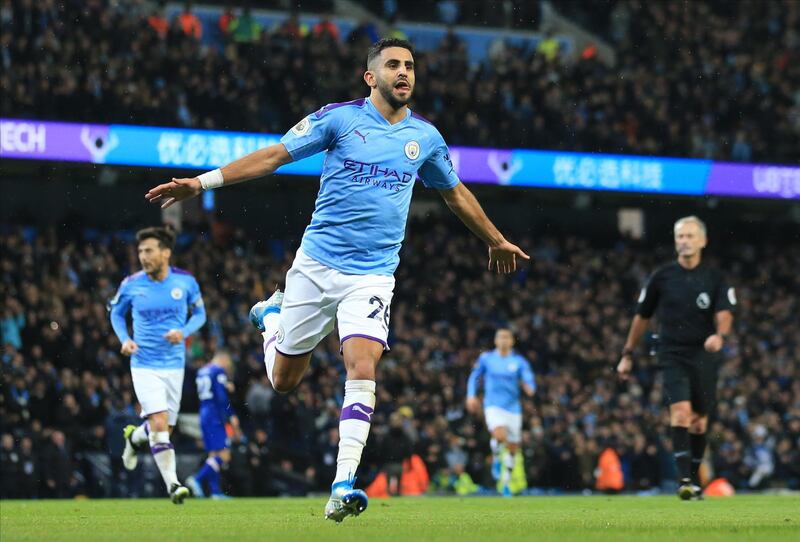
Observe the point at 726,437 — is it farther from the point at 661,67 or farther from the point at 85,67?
the point at 85,67

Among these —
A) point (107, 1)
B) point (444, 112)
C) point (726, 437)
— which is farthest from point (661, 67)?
point (107, 1)

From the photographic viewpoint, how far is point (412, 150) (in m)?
7.95

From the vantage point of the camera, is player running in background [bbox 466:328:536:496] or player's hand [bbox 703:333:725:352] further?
player running in background [bbox 466:328:536:496]

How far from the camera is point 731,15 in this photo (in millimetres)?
34594

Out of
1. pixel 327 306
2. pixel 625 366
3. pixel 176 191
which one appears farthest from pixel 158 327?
pixel 176 191

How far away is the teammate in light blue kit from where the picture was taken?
7609 millimetres

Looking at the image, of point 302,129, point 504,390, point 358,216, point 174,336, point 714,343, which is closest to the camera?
point 302,129

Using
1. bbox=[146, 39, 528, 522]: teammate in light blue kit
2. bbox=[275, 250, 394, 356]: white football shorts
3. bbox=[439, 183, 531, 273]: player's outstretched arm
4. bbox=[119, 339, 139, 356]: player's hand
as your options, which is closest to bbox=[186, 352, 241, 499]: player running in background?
bbox=[119, 339, 139, 356]: player's hand

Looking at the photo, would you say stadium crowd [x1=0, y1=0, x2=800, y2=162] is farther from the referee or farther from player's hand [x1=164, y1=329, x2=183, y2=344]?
the referee

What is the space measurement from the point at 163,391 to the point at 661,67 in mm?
21639

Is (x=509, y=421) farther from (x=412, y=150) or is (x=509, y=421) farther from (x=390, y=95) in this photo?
(x=390, y=95)

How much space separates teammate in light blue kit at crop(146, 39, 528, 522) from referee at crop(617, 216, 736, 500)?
4874 millimetres

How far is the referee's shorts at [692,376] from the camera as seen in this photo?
12.2 m

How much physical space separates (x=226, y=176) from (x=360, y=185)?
2.92 feet
